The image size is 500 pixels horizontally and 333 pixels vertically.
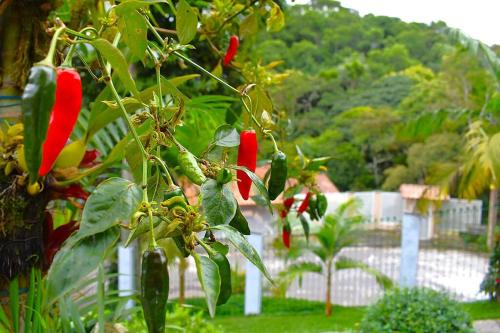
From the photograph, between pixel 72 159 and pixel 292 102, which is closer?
pixel 72 159

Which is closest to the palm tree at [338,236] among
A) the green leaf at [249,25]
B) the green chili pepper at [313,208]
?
the green leaf at [249,25]

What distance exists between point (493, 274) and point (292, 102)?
Answer: 8.94 meters

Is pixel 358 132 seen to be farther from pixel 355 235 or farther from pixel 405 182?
pixel 355 235

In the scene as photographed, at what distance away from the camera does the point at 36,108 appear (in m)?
0.24

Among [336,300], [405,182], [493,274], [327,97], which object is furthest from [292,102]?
[493,274]

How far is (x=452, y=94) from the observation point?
10.2 meters

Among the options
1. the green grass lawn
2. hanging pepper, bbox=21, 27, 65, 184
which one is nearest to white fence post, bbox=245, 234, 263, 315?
the green grass lawn

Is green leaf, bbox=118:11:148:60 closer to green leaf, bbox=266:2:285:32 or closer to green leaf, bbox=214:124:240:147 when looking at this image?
green leaf, bbox=214:124:240:147

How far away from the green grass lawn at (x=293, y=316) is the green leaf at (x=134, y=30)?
13.3 ft

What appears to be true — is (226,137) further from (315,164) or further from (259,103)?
(315,164)

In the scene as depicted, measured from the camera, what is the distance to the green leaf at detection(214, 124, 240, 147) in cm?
43

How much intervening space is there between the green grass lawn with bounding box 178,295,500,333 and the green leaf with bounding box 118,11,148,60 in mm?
4059

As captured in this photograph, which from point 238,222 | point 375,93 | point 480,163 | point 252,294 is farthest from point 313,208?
point 375,93

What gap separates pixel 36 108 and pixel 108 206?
0.27 feet
